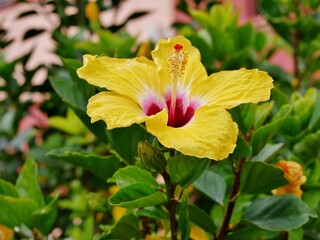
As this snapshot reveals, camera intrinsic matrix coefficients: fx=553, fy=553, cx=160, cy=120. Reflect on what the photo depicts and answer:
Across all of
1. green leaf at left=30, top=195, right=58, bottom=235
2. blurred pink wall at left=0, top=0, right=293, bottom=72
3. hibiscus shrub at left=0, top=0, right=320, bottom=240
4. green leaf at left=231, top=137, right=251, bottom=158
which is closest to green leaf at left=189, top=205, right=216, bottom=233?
hibiscus shrub at left=0, top=0, right=320, bottom=240

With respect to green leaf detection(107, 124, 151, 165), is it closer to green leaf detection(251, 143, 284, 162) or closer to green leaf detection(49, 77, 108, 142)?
green leaf detection(49, 77, 108, 142)

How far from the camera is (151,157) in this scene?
2.15 ft

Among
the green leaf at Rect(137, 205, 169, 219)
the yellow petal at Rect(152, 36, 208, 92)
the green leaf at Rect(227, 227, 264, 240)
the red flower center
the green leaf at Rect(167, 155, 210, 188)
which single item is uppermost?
the yellow petal at Rect(152, 36, 208, 92)

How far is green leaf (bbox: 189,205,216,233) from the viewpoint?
2.63ft

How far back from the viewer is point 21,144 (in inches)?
67.4

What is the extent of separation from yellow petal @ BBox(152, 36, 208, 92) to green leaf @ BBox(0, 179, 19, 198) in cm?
34

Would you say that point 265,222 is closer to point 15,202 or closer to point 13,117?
point 15,202

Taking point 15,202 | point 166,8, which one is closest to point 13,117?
point 15,202

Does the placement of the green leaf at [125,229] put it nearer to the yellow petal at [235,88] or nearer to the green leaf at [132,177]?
the green leaf at [132,177]

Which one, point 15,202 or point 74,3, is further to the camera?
Result: point 74,3

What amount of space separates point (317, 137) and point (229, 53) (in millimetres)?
454

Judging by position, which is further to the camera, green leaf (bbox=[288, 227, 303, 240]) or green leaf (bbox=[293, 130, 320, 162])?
green leaf (bbox=[293, 130, 320, 162])

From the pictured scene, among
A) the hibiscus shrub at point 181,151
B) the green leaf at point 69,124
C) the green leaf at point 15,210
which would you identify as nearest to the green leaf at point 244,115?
the hibiscus shrub at point 181,151

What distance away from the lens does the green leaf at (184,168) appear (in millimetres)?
660
